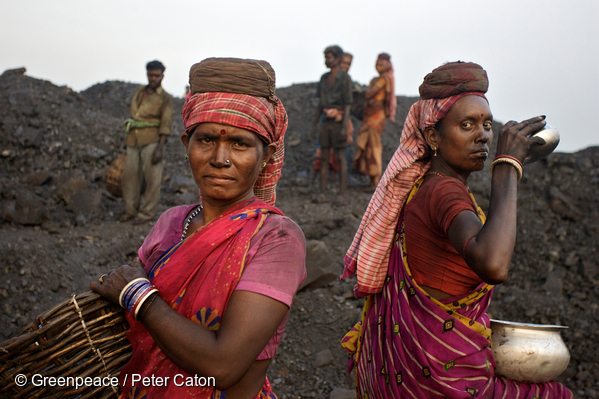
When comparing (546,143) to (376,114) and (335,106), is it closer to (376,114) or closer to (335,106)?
(335,106)

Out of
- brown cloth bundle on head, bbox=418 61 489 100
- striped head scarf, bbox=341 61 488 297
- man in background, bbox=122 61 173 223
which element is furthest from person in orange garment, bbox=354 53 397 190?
brown cloth bundle on head, bbox=418 61 489 100

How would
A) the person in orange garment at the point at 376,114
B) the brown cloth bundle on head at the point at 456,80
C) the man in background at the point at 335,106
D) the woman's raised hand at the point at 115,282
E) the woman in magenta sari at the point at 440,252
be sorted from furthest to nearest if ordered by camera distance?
1. the person in orange garment at the point at 376,114
2. the man in background at the point at 335,106
3. the brown cloth bundle on head at the point at 456,80
4. the woman in magenta sari at the point at 440,252
5. the woman's raised hand at the point at 115,282

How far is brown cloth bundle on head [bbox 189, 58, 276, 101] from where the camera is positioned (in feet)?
5.39

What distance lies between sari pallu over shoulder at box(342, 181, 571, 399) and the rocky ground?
1.70m

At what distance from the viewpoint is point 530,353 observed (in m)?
1.98

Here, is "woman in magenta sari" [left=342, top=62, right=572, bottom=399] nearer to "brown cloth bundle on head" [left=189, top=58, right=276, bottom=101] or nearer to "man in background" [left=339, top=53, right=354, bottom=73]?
"brown cloth bundle on head" [left=189, top=58, right=276, bottom=101]

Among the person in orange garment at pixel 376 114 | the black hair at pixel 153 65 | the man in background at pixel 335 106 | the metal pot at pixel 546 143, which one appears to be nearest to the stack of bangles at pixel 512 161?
the metal pot at pixel 546 143

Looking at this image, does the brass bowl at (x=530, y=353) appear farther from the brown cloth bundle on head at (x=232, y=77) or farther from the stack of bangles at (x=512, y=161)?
the brown cloth bundle on head at (x=232, y=77)

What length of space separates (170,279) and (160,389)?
37 cm

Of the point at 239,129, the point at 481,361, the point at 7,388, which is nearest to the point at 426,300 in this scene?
the point at 481,361

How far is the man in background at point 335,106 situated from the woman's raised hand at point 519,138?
683cm

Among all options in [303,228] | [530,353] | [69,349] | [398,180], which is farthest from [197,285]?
[303,228]

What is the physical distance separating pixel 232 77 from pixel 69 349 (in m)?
1.04

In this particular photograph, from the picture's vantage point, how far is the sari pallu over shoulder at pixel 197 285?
1.49 meters
